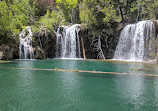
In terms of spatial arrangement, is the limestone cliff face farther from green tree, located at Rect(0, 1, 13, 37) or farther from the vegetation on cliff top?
green tree, located at Rect(0, 1, 13, 37)

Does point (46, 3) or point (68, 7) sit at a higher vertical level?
point (46, 3)

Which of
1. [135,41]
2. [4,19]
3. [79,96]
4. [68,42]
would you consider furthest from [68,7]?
[79,96]

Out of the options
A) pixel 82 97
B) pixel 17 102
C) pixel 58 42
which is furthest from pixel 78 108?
pixel 58 42

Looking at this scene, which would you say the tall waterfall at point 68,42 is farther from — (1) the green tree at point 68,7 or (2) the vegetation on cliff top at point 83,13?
(1) the green tree at point 68,7

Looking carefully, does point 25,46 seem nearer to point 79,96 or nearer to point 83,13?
point 83,13

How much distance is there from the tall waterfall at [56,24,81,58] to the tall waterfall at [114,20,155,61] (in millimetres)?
7740

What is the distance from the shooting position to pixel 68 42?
3030 cm

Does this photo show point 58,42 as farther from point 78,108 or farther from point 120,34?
point 78,108

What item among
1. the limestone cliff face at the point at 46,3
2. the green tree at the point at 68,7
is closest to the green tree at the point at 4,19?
the green tree at the point at 68,7

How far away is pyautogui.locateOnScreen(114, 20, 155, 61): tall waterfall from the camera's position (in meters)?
24.2

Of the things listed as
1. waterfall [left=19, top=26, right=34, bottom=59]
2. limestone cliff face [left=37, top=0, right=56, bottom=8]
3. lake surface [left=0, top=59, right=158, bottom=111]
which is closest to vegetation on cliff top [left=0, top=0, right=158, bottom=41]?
waterfall [left=19, top=26, right=34, bottom=59]

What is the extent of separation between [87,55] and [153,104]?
79.5ft

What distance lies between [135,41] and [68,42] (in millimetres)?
12322

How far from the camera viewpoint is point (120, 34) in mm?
27828
